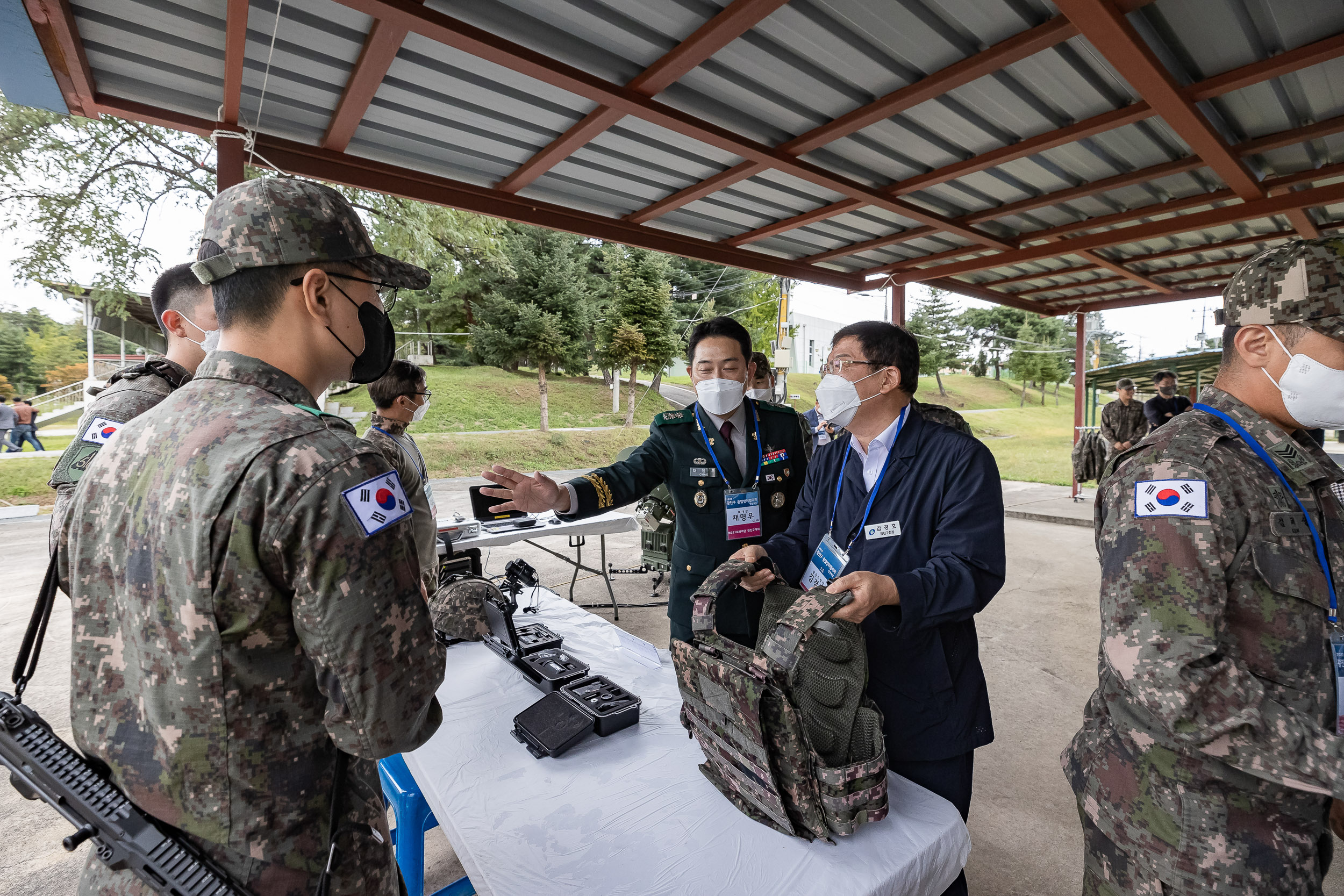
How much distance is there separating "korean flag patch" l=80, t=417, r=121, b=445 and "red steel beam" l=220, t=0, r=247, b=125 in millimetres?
1725

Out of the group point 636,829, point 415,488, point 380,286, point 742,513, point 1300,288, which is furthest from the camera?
point 415,488

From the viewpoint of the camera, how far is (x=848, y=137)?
4.07 m

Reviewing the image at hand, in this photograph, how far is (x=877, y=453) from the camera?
1.80 meters

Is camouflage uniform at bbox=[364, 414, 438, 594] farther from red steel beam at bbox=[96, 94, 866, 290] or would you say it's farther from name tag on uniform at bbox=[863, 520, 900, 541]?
name tag on uniform at bbox=[863, 520, 900, 541]

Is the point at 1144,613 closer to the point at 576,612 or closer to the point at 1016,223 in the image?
the point at 576,612

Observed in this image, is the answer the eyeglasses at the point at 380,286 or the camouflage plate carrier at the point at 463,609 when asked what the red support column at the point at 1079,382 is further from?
the eyeglasses at the point at 380,286

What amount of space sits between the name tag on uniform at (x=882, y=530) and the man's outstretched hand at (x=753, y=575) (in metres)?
0.31

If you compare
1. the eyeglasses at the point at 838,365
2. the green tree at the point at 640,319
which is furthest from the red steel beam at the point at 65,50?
A: the green tree at the point at 640,319

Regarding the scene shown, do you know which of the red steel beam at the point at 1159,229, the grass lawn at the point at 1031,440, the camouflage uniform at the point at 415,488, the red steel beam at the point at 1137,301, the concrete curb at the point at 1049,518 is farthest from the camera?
the grass lawn at the point at 1031,440

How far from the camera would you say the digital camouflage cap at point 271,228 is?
0.93 meters

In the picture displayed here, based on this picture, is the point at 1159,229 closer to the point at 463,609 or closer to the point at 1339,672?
the point at 1339,672

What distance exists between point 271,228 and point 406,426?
105 inches

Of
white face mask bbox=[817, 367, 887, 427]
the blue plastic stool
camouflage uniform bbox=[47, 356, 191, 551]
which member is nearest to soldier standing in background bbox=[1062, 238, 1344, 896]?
white face mask bbox=[817, 367, 887, 427]

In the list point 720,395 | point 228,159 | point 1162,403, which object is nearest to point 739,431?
point 720,395
